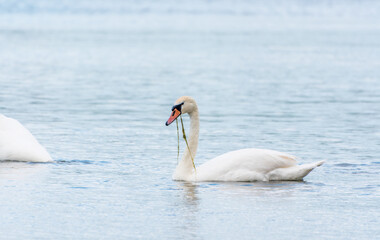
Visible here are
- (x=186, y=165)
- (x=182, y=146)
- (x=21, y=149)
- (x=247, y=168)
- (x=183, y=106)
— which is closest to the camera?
(x=247, y=168)

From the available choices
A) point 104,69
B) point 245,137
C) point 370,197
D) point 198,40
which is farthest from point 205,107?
point 198,40

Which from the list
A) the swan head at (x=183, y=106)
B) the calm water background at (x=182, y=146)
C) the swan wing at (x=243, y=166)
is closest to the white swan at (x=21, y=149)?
the calm water background at (x=182, y=146)

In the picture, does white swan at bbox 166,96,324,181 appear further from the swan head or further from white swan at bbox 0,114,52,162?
white swan at bbox 0,114,52,162

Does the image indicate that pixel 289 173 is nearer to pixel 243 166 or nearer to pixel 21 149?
pixel 243 166

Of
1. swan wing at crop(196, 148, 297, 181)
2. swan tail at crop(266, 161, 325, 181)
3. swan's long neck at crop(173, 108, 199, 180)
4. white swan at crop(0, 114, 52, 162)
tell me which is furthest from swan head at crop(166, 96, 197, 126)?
white swan at crop(0, 114, 52, 162)

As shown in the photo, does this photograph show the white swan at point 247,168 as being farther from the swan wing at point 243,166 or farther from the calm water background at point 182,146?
the calm water background at point 182,146

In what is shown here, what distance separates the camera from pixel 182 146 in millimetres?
14117

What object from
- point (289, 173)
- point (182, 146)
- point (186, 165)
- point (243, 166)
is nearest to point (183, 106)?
point (186, 165)

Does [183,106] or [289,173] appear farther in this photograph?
[183,106]

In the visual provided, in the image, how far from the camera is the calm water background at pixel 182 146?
925cm

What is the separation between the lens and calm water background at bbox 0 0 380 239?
925cm

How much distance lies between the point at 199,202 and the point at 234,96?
42.0ft

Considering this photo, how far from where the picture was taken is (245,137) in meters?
15.4

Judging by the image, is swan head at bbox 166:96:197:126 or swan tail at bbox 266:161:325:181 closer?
swan tail at bbox 266:161:325:181
